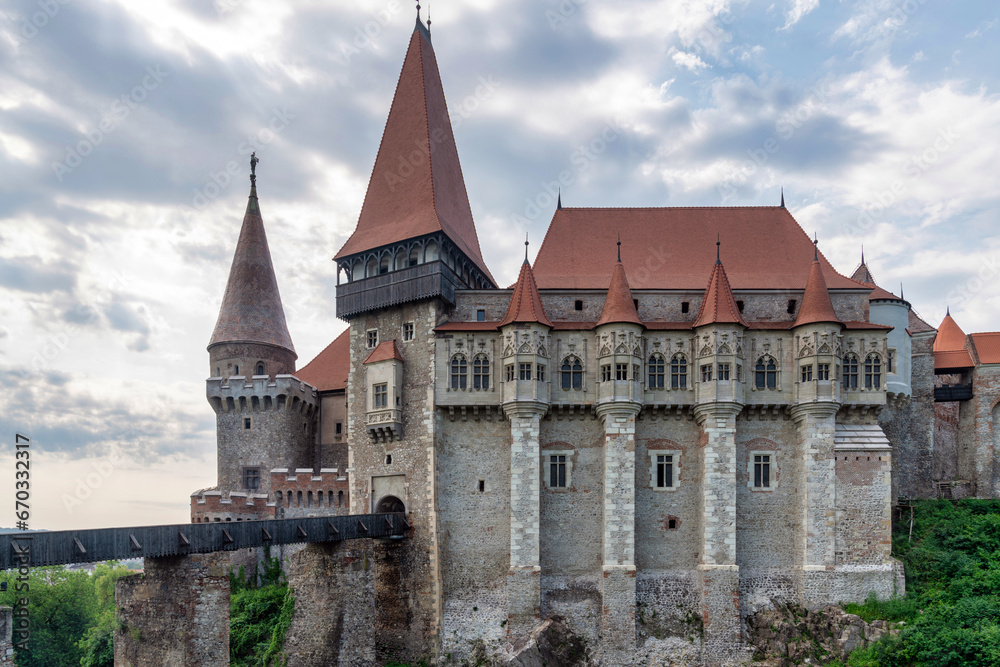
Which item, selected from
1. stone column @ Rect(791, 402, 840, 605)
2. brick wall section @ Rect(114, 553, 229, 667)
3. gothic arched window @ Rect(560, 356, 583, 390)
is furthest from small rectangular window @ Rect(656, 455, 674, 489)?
brick wall section @ Rect(114, 553, 229, 667)

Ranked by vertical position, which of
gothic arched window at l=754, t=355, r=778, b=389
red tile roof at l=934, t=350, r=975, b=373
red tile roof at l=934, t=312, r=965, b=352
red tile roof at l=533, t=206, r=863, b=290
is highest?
red tile roof at l=533, t=206, r=863, b=290

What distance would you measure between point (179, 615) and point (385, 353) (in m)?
13.8

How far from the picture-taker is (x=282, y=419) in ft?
131

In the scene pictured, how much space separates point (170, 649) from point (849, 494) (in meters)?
24.9

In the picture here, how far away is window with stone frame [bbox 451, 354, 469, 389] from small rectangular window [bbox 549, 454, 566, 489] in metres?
4.71

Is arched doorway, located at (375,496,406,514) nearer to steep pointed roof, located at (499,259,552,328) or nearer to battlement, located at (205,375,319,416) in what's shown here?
steep pointed roof, located at (499,259,552,328)

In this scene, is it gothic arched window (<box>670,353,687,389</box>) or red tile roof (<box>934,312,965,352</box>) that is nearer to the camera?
gothic arched window (<box>670,353,687,389</box>)

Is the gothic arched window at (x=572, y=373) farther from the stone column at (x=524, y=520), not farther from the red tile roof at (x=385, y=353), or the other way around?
the red tile roof at (x=385, y=353)

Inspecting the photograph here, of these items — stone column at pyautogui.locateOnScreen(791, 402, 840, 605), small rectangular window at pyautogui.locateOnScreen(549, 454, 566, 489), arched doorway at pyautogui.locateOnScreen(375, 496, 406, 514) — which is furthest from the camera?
arched doorway at pyautogui.locateOnScreen(375, 496, 406, 514)

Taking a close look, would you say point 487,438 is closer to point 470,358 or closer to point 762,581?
point 470,358

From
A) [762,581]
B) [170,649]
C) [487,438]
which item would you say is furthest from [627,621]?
[170,649]

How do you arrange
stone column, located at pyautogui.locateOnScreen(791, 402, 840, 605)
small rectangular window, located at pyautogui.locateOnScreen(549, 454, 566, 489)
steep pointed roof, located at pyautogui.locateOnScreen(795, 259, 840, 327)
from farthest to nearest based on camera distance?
small rectangular window, located at pyautogui.locateOnScreen(549, 454, 566, 489) → steep pointed roof, located at pyautogui.locateOnScreen(795, 259, 840, 327) → stone column, located at pyautogui.locateOnScreen(791, 402, 840, 605)

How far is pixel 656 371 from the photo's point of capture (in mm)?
31984

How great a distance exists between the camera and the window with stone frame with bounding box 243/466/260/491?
129ft
